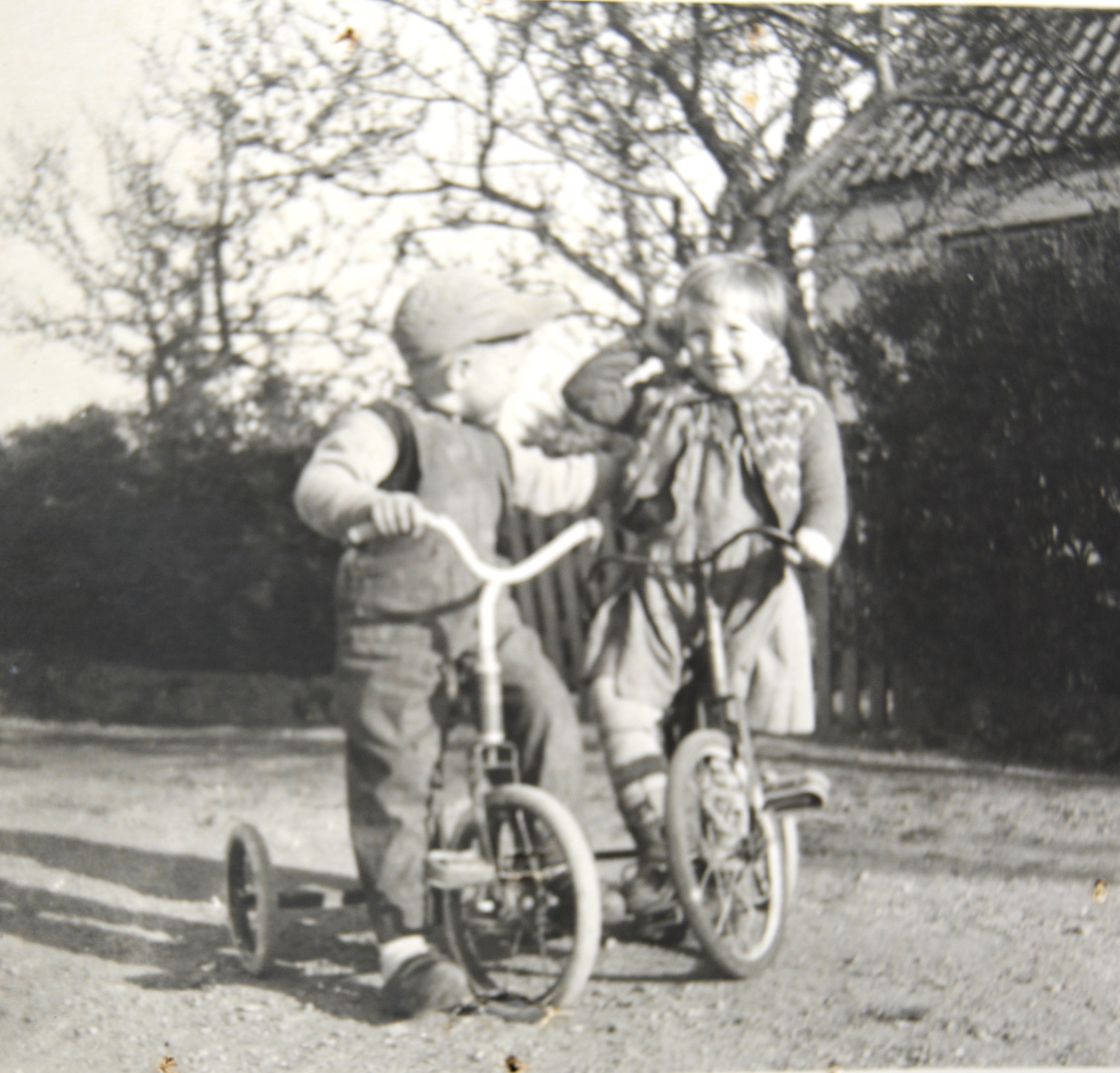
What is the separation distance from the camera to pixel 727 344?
11.0 feet

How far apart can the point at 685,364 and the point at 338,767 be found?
1405 mm

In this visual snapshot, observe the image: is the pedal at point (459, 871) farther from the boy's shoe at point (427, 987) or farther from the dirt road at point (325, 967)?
the dirt road at point (325, 967)

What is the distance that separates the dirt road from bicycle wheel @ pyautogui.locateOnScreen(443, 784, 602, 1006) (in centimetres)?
12

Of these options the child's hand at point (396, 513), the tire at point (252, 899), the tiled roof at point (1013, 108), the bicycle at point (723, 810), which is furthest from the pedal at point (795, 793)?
the tiled roof at point (1013, 108)

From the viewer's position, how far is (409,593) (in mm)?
3041

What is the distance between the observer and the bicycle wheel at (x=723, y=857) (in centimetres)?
299

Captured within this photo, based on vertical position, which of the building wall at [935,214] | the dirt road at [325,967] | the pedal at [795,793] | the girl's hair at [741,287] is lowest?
the dirt road at [325,967]

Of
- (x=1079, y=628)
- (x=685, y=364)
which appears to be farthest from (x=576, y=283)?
(x=1079, y=628)

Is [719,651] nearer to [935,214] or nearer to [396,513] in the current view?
[396,513]

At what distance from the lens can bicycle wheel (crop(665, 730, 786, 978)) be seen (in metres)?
2.99

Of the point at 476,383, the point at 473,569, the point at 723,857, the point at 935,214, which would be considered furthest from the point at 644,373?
the point at 723,857

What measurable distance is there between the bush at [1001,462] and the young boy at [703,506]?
43 cm

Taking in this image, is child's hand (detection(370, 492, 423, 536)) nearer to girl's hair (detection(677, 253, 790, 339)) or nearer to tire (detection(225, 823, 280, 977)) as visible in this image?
tire (detection(225, 823, 280, 977))

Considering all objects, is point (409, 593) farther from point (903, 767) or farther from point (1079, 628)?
point (1079, 628)
